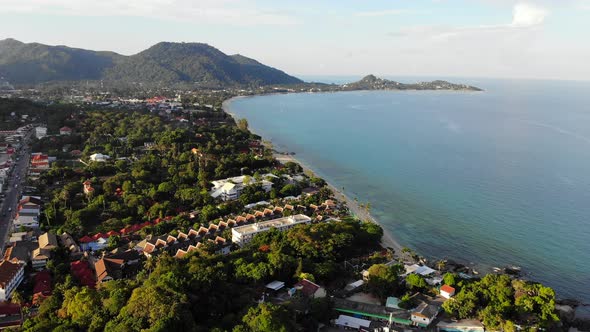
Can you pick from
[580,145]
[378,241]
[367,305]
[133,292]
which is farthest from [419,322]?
[580,145]

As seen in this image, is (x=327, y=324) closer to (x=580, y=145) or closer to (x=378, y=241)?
(x=378, y=241)

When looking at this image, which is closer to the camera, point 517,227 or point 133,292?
point 133,292

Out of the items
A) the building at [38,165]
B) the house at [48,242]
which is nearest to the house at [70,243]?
the house at [48,242]

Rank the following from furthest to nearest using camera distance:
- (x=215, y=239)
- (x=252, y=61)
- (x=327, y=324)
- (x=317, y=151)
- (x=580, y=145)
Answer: (x=252, y=61) → (x=580, y=145) → (x=317, y=151) → (x=215, y=239) → (x=327, y=324)

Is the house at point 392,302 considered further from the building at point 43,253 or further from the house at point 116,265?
the building at point 43,253

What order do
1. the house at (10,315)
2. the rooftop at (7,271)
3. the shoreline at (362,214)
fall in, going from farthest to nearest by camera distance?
the shoreline at (362,214), the rooftop at (7,271), the house at (10,315)

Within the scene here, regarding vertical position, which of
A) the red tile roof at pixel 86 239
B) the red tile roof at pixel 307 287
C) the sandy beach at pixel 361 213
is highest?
the red tile roof at pixel 307 287

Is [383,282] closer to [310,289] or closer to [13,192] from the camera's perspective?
[310,289]

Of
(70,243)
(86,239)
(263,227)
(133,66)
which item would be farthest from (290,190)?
(133,66)
